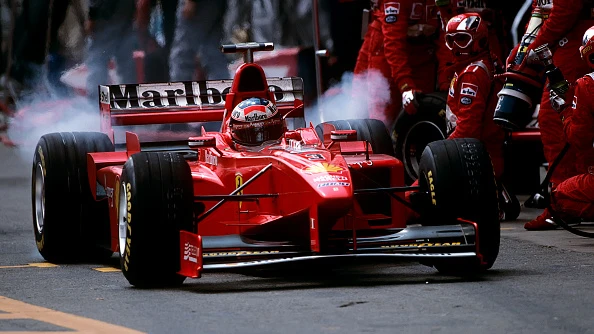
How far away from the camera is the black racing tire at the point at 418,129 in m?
13.4

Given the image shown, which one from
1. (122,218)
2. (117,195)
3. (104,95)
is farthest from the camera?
(104,95)

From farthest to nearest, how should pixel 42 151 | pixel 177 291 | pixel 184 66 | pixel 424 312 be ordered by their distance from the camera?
pixel 184 66 → pixel 42 151 → pixel 177 291 → pixel 424 312

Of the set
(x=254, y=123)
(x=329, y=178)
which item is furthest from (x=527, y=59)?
(x=329, y=178)

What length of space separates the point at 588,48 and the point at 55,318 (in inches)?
190

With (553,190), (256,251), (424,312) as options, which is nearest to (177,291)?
(256,251)

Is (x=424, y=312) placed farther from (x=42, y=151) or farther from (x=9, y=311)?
(x=42, y=151)

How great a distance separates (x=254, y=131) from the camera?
371 inches

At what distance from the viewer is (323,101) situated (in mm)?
14492

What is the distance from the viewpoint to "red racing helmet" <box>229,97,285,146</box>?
9430mm

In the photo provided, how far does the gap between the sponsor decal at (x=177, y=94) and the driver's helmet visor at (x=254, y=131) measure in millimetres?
1831

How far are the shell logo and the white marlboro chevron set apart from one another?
2.91 m

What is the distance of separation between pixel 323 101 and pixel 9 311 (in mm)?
7284

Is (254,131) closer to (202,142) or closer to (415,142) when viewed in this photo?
(202,142)

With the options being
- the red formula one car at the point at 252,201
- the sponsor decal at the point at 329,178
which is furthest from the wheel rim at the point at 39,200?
the sponsor decal at the point at 329,178
